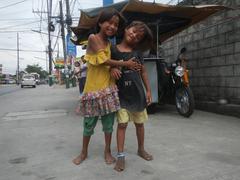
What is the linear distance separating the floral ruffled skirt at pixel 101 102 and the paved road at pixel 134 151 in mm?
622

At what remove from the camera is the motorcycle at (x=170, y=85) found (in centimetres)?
756

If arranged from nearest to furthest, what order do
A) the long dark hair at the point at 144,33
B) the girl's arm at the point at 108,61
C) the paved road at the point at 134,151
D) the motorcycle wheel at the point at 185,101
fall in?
the paved road at the point at 134,151, the girl's arm at the point at 108,61, the long dark hair at the point at 144,33, the motorcycle wheel at the point at 185,101

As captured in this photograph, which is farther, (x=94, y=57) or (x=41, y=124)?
(x=41, y=124)

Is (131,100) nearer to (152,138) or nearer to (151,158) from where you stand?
(151,158)

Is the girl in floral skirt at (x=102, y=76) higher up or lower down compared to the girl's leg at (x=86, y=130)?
higher up

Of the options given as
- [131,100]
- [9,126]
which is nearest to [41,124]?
[9,126]

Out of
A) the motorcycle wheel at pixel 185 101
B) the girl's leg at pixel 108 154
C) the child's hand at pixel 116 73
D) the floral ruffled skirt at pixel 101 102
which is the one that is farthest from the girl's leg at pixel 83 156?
the motorcycle wheel at pixel 185 101

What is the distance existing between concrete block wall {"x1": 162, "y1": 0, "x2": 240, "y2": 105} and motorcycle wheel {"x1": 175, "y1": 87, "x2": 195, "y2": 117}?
3.19 ft

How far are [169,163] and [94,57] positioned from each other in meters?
1.49

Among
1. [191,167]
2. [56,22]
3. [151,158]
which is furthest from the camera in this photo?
[56,22]

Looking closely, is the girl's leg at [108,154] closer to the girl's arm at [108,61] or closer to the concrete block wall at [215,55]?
the girl's arm at [108,61]

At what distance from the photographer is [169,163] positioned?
4.27 metres

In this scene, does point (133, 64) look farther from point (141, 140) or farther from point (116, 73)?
point (141, 140)

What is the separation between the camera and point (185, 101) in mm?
7621
